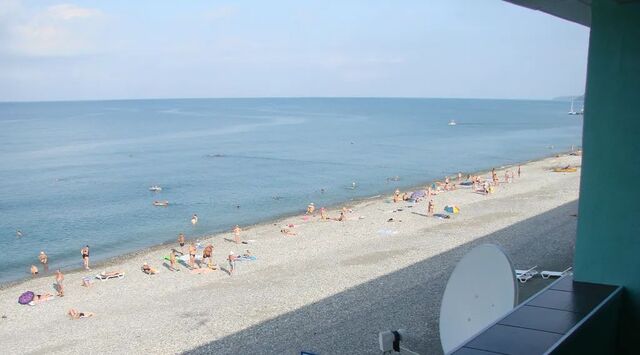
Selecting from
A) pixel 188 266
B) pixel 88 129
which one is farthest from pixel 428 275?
pixel 88 129

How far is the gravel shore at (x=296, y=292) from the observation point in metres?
12.7

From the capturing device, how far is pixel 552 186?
119 feet

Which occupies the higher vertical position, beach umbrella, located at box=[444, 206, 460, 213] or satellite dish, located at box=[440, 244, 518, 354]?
satellite dish, located at box=[440, 244, 518, 354]

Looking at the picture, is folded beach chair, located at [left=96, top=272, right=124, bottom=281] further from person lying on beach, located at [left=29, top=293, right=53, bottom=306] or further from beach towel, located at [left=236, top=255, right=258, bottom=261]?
beach towel, located at [left=236, top=255, right=258, bottom=261]

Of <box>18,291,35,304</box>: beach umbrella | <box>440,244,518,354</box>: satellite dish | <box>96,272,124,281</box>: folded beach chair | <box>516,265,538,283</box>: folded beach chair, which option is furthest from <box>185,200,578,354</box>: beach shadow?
<box>18,291,35,304</box>: beach umbrella

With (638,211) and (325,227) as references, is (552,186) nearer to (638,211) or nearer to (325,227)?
(325,227)

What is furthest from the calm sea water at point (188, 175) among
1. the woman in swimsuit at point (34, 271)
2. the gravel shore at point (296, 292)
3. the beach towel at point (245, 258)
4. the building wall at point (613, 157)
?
the building wall at point (613, 157)

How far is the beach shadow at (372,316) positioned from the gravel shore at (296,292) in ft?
0.10

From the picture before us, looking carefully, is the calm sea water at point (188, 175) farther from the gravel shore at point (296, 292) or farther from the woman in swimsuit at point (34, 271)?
the gravel shore at point (296, 292)

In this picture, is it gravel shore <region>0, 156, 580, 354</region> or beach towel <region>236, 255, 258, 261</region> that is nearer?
gravel shore <region>0, 156, 580, 354</region>

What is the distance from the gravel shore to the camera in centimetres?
1266

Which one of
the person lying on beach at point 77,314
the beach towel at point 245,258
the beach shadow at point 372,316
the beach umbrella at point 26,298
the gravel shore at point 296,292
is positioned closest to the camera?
the beach shadow at point 372,316

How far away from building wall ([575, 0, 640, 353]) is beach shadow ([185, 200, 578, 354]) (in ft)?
20.4

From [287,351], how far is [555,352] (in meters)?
9.02
